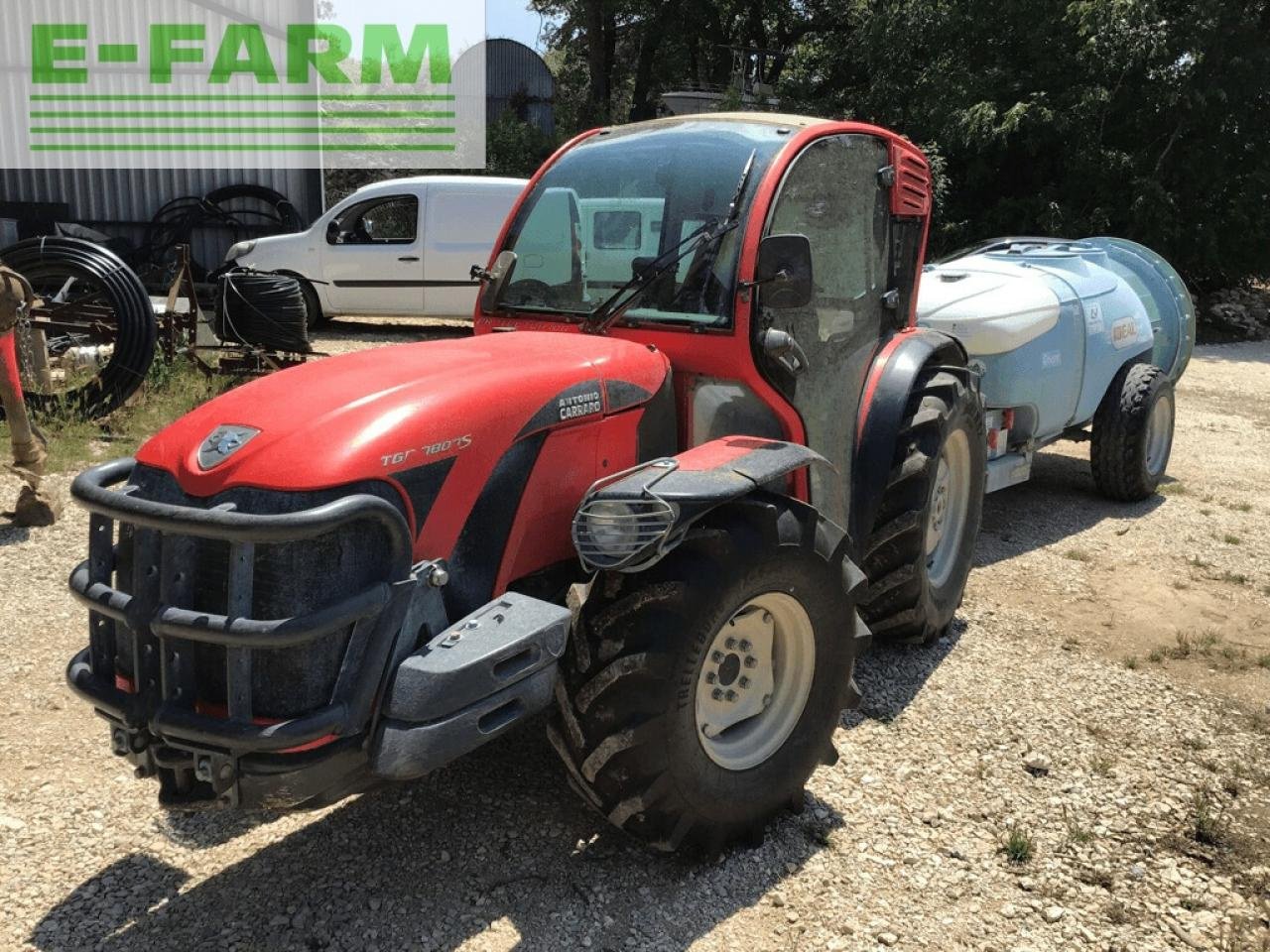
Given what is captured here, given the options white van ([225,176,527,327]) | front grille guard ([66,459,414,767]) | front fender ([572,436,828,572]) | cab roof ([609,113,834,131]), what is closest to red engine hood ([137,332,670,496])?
front grille guard ([66,459,414,767])

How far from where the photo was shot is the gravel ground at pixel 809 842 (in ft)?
8.90

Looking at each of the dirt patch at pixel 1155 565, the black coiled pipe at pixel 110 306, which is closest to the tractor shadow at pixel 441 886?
the dirt patch at pixel 1155 565

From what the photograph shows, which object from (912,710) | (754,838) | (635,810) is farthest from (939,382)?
(635,810)

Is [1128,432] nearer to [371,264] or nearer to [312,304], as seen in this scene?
[371,264]

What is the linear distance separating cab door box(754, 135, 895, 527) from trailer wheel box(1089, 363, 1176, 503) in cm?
307

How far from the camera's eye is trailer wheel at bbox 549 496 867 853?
8.60 feet

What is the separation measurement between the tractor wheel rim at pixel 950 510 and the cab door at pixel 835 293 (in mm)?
736

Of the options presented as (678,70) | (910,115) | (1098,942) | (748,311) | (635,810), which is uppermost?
(678,70)

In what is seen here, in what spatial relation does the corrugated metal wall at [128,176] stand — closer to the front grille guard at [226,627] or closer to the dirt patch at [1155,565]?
the dirt patch at [1155,565]

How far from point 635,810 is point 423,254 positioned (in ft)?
31.8

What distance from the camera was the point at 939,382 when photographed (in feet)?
13.7

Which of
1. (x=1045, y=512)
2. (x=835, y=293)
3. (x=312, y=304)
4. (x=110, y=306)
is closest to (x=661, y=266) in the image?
(x=835, y=293)

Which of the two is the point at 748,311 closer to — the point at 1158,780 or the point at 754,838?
the point at 754,838

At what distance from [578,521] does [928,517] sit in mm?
1785
